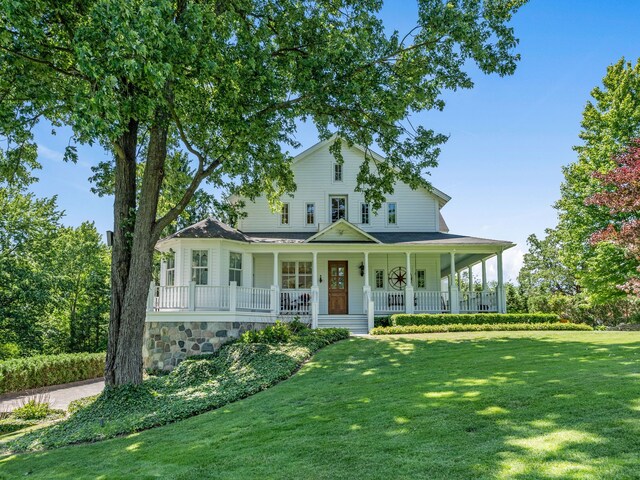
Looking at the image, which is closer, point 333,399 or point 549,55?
point 333,399

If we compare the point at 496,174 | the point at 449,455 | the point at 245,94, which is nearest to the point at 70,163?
the point at 245,94

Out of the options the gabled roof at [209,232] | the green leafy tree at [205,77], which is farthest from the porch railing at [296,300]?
the green leafy tree at [205,77]

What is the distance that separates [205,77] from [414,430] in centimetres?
726

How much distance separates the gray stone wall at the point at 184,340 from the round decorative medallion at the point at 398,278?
755 centimetres

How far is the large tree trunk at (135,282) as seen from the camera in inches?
379

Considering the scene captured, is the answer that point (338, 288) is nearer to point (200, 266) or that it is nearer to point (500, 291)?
point (200, 266)

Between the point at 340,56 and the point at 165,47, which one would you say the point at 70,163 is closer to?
the point at 165,47

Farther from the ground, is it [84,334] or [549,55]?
[549,55]

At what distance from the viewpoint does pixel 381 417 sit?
212 inches

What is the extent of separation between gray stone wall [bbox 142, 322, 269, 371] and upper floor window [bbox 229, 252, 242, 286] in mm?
2935

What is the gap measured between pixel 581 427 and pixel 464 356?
17.3ft

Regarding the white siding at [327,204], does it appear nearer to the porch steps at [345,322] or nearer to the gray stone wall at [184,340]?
the porch steps at [345,322]

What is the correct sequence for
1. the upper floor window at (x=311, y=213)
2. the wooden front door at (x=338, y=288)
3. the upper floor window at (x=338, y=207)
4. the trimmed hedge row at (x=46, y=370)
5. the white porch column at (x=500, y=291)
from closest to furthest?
the trimmed hedge row at (x=46, y=370) < the white porch column at (x=500, y=291) < the wooden front door at (x=338, y=288) < the upper floor window at (x=311, y=213) < the upper floor window at (x=338, y=207)

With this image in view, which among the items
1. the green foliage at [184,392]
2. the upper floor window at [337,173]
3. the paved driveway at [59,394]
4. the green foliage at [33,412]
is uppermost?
the upper floor window at [337,173]
